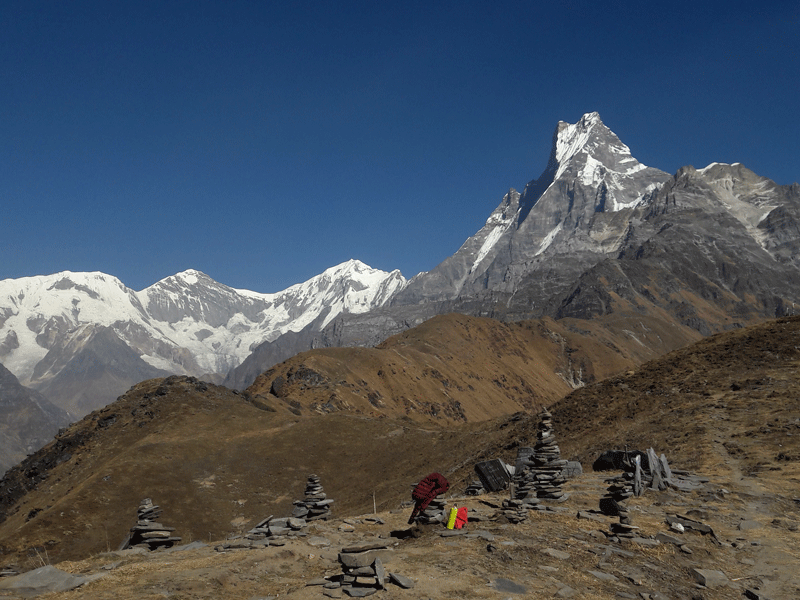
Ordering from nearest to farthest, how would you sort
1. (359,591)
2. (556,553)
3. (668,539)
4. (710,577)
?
1. (359,591)
2. (710,577)
3. (556,553)
4. (668,539)

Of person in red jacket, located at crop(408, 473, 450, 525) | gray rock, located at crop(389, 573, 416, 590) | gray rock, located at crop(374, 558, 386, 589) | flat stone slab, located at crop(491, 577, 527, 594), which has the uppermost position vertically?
person in red jacket, located at crop(408, 473, 450, 525)

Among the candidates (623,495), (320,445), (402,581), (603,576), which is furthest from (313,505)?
(320,445)

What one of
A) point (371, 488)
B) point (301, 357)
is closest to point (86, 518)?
point (371, 488)

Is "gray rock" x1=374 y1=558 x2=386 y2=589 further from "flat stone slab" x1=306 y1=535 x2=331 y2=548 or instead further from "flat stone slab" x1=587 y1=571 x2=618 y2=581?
"flat stone slab" x1=587 y1=571 x2=618 y2=581

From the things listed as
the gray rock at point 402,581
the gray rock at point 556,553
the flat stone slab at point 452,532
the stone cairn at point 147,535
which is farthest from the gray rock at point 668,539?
the stone cairn at point 147,535

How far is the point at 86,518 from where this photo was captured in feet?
144

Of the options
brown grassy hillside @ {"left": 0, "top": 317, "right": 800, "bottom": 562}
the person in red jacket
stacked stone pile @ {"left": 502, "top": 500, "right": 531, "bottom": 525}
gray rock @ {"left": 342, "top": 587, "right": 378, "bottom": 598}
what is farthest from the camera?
brown grassy hillside @ {"left": 0, "top": 317, "right": 800, "bottom": 562}

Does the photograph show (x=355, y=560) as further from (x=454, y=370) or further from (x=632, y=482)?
(x=454, y=370)

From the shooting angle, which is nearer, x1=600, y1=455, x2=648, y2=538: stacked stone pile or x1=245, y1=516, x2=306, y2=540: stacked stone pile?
x1=600, y1=455, x2=648, y2=538: stacked stone pile

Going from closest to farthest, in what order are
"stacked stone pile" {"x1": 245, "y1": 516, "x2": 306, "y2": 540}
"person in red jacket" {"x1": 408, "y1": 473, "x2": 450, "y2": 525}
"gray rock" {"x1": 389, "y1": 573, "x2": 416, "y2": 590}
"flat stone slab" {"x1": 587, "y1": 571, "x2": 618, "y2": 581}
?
1. "gray rock" {"x1": 389, "y1": 573, "x2": 416, "y2": 590}
2. "flat stone slab" {"x1": 587, "y1": 571, "x2": 618, "y2": 581}
3. "stacked stone pile" {"x1": 245, "y1": 516, "x2": 306, "y2": 540}
4. "person in red jacket" {"x1": 408, "y1": 473, "x2": 450, "y2": 525}

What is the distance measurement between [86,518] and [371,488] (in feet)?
74.1

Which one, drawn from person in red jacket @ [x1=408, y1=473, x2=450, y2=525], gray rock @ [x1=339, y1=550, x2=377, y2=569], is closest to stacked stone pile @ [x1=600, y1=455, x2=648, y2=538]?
person in red jacket @ [x1=408, y1=473, x2=450, y2=525]

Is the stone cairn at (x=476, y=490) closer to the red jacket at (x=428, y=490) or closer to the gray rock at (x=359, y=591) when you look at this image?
the red jacket at (x=428, y=490)

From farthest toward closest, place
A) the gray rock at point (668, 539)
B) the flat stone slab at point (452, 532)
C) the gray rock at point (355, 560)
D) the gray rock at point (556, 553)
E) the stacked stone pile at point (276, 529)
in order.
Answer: the stacked stone pile at point (276, 529)
the flat stone slab at point (452, 532)
the gray rock at point (668, 539)
the gray rock at point (556, 553)
the gray rock at point (355, 560)
